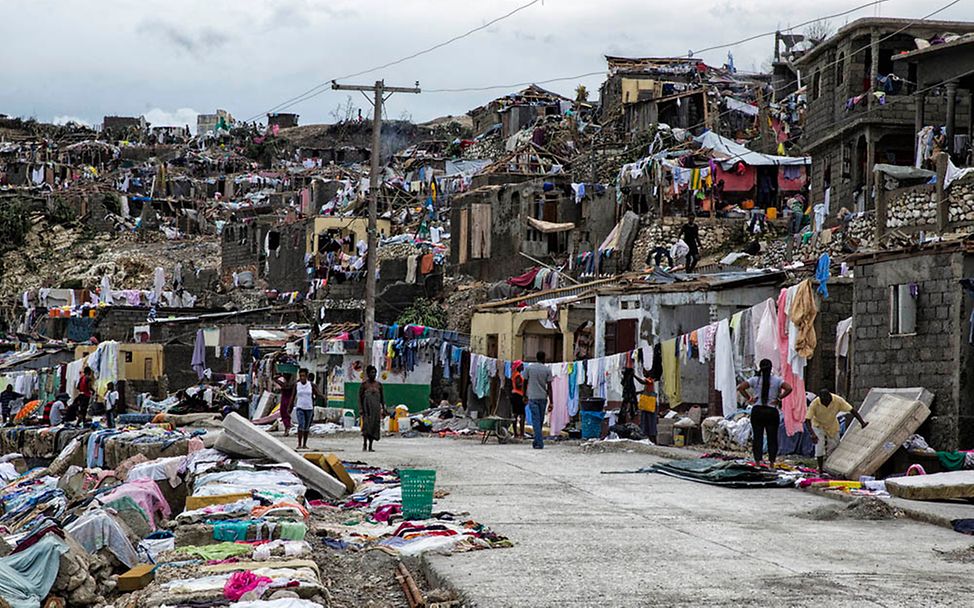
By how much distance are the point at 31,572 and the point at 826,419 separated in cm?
868

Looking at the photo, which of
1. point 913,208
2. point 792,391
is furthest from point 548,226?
point 792,391

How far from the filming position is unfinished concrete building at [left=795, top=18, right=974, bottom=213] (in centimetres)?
3109

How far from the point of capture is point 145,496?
51.0 ft

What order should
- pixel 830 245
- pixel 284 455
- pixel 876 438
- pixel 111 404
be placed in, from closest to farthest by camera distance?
pixel 284 455, pixel 876 438, pixel 830 245, pixel 111 404

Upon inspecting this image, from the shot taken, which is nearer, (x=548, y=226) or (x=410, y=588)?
(x=410, y=588)

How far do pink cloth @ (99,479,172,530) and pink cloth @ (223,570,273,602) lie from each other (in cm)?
750

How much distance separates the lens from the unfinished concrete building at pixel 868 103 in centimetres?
3109

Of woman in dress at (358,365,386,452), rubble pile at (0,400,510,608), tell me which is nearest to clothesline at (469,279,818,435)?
woman in dress at (358,365,386,452)

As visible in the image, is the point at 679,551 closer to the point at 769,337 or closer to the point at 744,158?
the point at 769,337

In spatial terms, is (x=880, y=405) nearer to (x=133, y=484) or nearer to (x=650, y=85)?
(x=133, y=484)

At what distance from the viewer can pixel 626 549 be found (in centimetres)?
932

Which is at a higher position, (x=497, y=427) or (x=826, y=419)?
(x=826, y=419)

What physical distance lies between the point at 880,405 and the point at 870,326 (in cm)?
160

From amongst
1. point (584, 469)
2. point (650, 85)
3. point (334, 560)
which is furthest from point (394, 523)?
point (650, 85)
